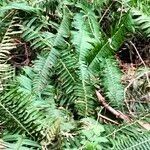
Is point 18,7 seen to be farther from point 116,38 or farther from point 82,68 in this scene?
point 116,38

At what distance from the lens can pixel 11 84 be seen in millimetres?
2918

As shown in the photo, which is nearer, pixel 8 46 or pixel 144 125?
pixel 144 125

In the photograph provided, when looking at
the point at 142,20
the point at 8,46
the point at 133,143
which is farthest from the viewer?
the point at 142,20

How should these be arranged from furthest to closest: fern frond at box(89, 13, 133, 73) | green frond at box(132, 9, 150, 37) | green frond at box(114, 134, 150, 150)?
green frond at box(132, 9, 150, 37) < fern frond at box(89, 13, 133, 73) < green frond at box(114, 134, 150, 150)

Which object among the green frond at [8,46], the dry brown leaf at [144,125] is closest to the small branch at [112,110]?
the dry brown leaf at [144,125]

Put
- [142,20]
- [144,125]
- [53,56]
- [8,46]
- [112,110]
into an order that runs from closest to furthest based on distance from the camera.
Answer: [144,125]
[112,110]
[53,56]
[8,46]
[142,20]

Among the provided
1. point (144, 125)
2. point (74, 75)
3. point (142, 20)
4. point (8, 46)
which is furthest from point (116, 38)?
point (8, 46)

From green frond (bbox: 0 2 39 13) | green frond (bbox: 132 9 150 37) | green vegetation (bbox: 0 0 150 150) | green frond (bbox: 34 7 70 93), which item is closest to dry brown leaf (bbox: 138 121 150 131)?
green vegetation (bbox: 0 0 150 150)

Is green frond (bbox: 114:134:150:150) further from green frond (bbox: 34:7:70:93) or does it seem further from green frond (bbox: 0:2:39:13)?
green frond (bbox: 0:2:39:13)

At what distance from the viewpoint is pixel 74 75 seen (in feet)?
10.3

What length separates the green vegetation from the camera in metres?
2.75

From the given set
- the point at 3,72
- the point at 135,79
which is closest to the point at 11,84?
the point at 3,72

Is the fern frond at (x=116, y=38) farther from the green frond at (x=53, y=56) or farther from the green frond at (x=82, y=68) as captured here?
the green frond at (x=53, y=56)

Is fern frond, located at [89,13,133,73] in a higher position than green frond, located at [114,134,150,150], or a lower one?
higher
